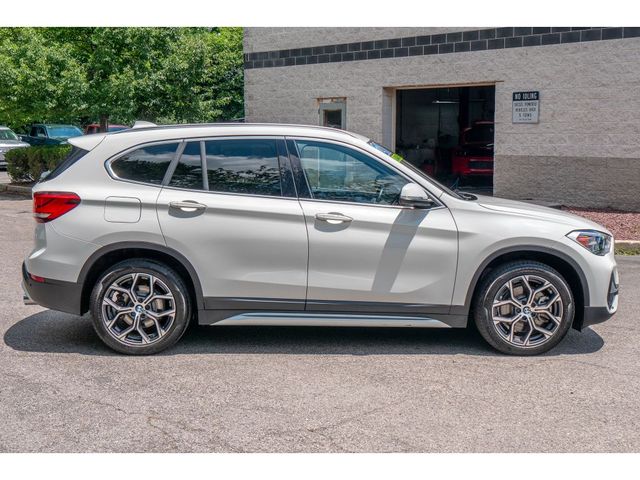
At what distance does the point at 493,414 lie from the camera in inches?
185

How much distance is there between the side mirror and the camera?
5.78 metres

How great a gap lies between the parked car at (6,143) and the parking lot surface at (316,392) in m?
24.1

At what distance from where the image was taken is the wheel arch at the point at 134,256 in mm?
5871

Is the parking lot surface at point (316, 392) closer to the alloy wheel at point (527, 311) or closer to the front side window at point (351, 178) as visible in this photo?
the alloy wheel at point (527, 311)

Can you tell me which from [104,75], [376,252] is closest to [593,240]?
[376,252]

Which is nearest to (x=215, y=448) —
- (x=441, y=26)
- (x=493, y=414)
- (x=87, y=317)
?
(x=493, y=414)

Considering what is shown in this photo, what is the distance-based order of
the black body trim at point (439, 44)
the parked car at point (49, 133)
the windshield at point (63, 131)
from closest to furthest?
the black body trim at point (439, 44) → the parked car at point (49, 133) → the windshield at point (63, 131)

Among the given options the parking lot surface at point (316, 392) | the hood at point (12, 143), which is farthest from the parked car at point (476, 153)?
the hood at point (12, 143)

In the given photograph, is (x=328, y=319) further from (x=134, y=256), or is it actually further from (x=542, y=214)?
(x=542, y=214)

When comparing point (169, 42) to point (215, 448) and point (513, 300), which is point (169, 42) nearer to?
point (513, 300)

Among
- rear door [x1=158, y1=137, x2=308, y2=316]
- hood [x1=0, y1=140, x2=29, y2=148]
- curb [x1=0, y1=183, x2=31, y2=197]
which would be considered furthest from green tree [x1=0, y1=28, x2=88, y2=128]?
rear door [x1=158, y1=137, x2=308, y2=316]

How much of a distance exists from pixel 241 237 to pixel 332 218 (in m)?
0.71

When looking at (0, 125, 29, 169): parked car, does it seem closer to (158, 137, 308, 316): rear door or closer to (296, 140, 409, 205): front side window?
(158, 137, 308, 316): rear door

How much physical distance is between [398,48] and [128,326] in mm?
11392
